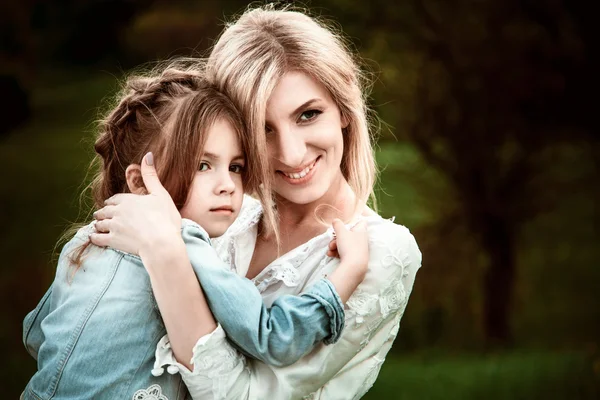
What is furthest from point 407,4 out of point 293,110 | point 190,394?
point 190,394

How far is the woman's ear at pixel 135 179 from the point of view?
2273 mm

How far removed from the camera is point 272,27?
2596mm

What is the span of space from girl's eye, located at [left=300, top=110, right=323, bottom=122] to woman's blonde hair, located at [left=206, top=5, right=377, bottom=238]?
0.28ft

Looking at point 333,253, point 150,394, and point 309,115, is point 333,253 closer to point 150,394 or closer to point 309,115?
point 309,115

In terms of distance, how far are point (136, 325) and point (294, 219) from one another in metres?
0.88

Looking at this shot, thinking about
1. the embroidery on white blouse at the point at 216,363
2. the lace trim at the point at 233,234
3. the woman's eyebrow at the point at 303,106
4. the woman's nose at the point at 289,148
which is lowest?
the embroidery on white blouse at the point at 216,363

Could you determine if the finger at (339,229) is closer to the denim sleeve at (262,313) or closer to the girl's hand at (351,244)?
the girl's hand at (351,244)

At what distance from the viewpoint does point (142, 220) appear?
208 centimetres

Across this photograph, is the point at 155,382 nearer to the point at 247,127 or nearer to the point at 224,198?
the point at 224,198

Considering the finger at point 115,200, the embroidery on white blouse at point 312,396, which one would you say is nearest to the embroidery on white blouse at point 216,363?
the embroidery on white blouse at point 312,396

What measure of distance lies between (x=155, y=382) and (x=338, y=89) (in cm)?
109

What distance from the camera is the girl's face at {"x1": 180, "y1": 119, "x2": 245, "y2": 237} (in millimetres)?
2207

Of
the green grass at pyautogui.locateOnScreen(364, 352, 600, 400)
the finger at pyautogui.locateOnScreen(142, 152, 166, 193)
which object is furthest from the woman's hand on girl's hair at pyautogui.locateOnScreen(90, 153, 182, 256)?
the green grass at pyautogui.locateOnScreen(364, 352, 600, 400)

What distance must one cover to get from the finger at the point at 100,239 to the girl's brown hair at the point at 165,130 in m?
0.04
